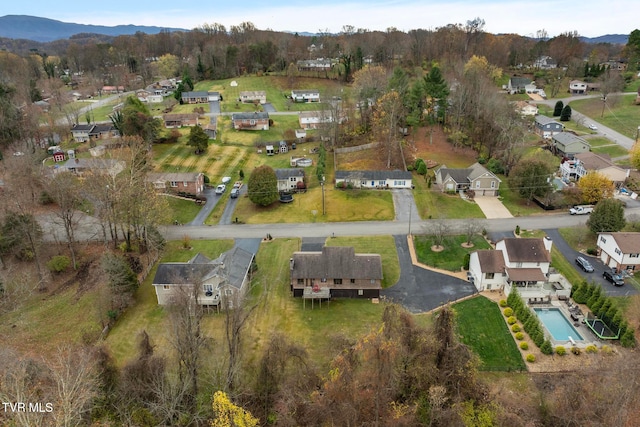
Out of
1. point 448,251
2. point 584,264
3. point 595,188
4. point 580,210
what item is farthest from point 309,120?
point 584,264

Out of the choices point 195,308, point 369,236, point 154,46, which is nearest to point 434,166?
point 369,236

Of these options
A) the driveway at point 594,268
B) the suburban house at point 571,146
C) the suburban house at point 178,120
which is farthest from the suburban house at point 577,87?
the suburban house at point 178,120

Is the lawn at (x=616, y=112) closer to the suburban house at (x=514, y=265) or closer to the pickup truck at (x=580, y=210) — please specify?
the pickup truck at (x=580, y=210)

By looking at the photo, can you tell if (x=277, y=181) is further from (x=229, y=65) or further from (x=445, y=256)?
(x=229, y=65)

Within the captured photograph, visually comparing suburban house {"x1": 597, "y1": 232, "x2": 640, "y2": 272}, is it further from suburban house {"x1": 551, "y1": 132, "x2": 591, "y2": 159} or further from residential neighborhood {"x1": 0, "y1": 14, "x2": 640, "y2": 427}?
suburban house {"x1": 551, "y1": 132, "x2": 591, "y2": 159}

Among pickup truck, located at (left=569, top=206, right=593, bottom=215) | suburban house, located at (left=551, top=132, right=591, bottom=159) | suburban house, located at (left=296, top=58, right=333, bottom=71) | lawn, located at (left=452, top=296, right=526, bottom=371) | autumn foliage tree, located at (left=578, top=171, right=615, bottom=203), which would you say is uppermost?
suburban house, located at (left=296, top=58, right=333, bottom=71)

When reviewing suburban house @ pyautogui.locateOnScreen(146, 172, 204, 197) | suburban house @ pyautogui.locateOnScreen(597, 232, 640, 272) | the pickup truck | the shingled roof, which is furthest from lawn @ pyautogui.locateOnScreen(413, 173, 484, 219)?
suburban house @ pyautogui.locateOnScreen(146, 172, 204, 197)
